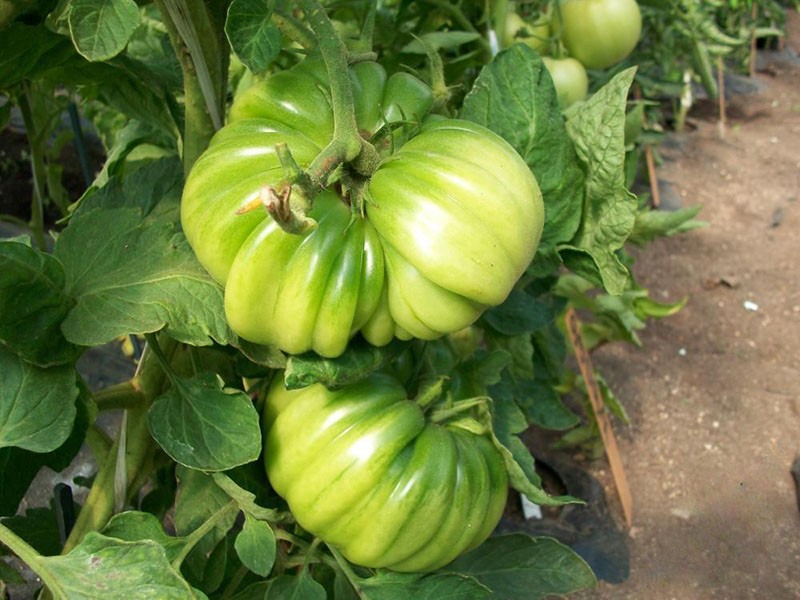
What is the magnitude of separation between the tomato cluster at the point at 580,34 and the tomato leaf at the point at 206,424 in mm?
870

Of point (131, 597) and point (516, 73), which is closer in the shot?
point (131, 597)

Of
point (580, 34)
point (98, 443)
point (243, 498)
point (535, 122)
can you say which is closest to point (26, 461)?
point (98, 443)

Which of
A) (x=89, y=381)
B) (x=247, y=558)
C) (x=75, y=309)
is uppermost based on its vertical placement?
(x=75, y=309)

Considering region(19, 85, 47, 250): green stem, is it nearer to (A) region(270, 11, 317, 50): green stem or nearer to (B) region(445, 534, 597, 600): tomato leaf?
(A) region(270, 11, 317, 50): green stem

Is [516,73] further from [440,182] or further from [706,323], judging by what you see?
[706,323]

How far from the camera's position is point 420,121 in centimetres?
63

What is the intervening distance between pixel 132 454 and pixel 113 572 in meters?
0.17

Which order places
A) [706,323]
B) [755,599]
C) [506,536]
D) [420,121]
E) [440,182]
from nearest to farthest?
[440,182] < [420,121] < [506,536] < [755,599] < [706,323]

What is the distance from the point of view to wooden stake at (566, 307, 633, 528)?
1.50 meters

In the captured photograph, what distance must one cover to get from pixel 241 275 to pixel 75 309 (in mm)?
176

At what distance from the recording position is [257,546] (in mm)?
666

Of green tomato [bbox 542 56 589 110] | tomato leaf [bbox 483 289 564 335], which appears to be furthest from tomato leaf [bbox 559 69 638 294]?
green tomato [bbox 542 56 589 110]

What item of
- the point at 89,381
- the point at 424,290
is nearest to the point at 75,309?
the point at 424,290

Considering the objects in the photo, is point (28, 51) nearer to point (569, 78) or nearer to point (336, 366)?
point (336, 366)
